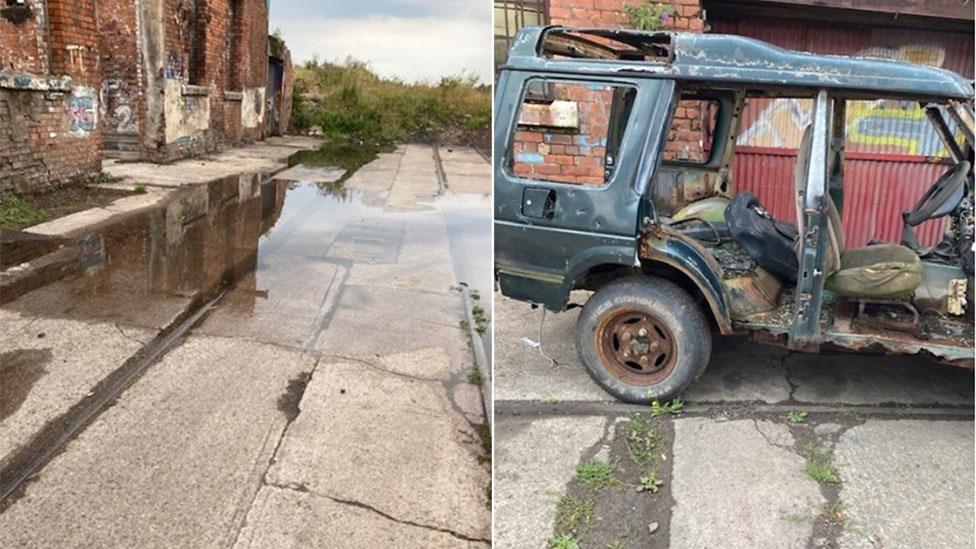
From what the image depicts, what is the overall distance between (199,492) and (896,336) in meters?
3.02

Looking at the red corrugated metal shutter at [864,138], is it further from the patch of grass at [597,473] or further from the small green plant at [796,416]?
the patch of grass at [597,473]

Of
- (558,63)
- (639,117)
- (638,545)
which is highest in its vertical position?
(558,63)

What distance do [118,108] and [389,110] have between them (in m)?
12.3

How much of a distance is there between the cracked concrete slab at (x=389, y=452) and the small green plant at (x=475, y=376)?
0.21 metres

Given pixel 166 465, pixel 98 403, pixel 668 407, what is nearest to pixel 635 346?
pixel 668 407

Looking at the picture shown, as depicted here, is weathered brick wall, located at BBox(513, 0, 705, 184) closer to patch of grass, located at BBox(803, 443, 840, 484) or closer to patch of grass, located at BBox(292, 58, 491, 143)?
patch of grass, located at BBox(803, 443, 840, 484)

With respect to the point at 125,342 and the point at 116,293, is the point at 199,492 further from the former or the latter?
the point at 116,293

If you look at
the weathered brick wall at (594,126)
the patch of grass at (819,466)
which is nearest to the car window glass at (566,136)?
the weathered brick wall at (594,126)

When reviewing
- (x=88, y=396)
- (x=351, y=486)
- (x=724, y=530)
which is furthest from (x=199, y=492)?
(x=724, y=530)

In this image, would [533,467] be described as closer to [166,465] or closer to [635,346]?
[635,346]

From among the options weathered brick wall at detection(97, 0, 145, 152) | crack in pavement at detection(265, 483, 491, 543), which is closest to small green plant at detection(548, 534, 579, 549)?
crack in pavement at detection(265, 483, 491, 543)

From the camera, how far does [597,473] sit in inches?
124

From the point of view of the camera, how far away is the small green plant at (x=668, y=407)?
3.70 meters

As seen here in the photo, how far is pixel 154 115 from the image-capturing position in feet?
39.6
